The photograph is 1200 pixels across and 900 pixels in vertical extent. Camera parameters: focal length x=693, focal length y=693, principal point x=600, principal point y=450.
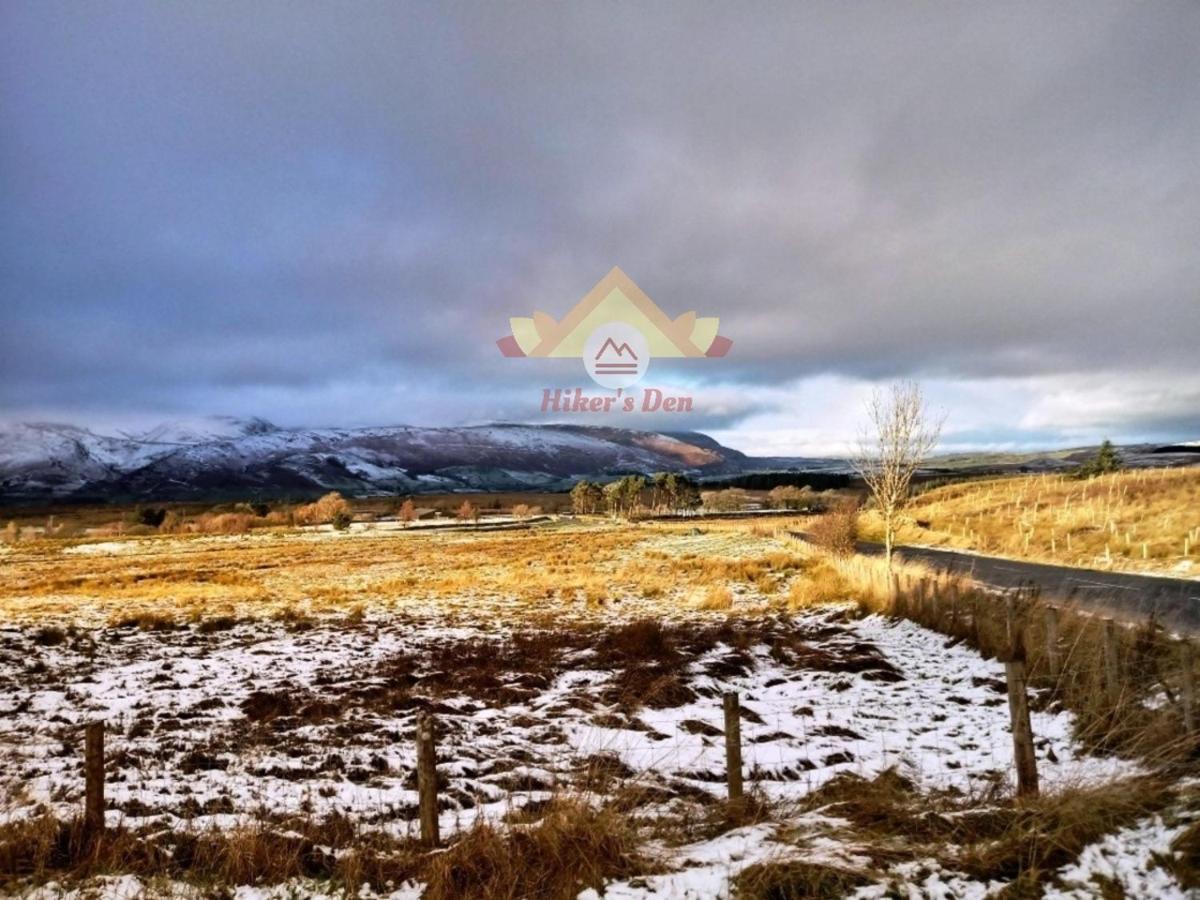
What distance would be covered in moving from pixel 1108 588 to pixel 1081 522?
20.3 metres

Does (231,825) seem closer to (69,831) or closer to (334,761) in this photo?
(69,831)

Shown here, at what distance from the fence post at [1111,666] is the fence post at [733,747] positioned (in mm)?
5294

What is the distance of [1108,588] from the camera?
17.9m

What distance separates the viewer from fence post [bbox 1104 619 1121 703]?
28.4 feet

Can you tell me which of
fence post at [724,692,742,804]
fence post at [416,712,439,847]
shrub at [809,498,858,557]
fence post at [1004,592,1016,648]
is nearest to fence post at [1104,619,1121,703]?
fence post at [1004,592,1016,648]

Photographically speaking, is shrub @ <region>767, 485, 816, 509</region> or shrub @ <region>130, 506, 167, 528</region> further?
shrub @ <region>767, 485, 816, 509</region>

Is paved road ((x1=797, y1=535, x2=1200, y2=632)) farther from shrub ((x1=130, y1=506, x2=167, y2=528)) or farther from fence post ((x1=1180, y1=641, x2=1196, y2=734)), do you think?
shrub ((x1=130, y1=506, x2=167, y2=528))

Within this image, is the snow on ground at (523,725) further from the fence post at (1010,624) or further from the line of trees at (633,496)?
the line of trees at (633,496)

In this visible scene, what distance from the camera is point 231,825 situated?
6.71 meters

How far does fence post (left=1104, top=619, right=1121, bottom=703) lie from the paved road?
155cm

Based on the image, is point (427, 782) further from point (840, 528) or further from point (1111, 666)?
point (840, 528)

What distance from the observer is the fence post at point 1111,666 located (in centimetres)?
866

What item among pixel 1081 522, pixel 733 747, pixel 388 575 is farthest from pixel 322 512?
pixel 733 747

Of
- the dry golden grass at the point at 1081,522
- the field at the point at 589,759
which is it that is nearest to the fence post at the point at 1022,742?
the field at the point at 589,759
